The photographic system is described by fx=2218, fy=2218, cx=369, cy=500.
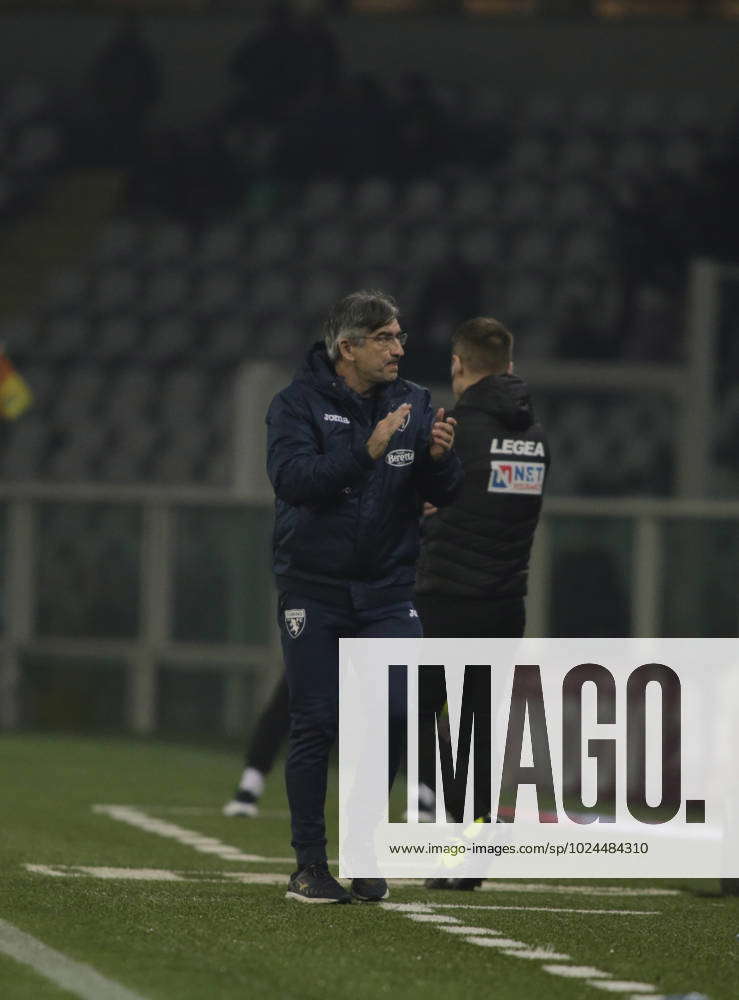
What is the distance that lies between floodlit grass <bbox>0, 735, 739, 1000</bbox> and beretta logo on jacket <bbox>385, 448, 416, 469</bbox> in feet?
4.03

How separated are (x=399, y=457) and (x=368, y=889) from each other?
123 centimetres

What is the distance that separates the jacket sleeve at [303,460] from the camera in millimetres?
5914

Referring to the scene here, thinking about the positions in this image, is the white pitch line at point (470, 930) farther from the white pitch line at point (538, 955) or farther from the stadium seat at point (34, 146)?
the stadium seat at point (34, 146)

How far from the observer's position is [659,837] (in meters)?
7.91

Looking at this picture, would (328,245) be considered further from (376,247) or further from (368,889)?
(368,889)

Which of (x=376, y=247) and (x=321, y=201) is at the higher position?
(x=321, y=201)

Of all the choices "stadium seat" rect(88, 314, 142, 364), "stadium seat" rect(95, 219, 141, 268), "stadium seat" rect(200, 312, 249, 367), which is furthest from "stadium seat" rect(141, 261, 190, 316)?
"stadium seat" rect(200, 312, 249, 367)

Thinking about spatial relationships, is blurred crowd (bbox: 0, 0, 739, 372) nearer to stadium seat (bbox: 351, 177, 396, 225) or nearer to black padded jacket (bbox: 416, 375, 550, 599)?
stadium seat (bbox: 351, 177, 396, 225)

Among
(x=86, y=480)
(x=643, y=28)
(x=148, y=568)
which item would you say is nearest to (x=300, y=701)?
(x=148, y=568)

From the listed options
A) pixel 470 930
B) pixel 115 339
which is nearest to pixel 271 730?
pixel 470 930

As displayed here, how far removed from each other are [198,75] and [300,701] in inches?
845

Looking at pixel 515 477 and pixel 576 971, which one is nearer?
pixel 576 971

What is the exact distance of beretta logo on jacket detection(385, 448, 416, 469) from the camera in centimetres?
612

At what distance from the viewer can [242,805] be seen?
31.6 feet
